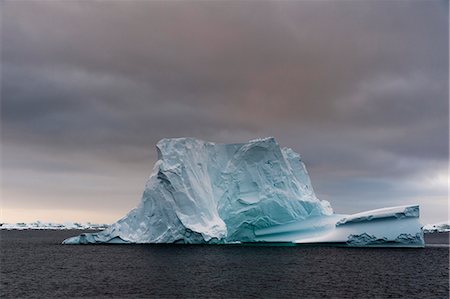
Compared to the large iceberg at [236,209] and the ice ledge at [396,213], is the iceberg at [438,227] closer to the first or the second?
the large iceberg at [236,209]

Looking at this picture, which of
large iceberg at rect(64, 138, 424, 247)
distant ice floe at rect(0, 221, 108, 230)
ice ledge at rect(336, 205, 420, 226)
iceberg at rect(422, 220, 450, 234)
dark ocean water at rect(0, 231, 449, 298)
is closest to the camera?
dark ocean water at rect(0, 231, 449, 298)

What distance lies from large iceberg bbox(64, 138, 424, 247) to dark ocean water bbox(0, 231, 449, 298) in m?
2.60

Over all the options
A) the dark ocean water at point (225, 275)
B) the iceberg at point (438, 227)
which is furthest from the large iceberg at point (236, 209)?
the iceberg at point (438, 227)

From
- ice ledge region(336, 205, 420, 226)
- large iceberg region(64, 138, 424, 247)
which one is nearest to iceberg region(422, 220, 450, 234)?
large iceberg region(64, 138, 424, 247)

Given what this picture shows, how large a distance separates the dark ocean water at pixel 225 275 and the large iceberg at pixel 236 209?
260cm

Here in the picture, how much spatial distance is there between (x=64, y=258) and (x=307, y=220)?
975 inches

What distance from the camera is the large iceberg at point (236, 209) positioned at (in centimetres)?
4325

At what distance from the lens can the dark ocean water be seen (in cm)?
2331

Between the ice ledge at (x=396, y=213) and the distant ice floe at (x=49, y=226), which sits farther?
the distant ice floe at (x=49, y=226)

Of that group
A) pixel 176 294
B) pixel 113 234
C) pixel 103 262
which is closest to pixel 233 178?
pixel 113 234

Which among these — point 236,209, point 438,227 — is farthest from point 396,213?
point 438,227

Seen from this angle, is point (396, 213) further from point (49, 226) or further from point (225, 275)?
point (49, 226)

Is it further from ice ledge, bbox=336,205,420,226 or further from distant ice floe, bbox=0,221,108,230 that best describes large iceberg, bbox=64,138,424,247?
distant ice floe, bbox=0,221,108,230

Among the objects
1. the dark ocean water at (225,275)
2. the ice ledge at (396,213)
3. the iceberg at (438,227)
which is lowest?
the dark ocean water at (225,275)
